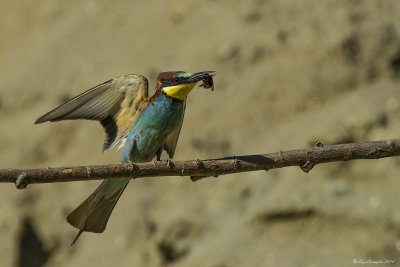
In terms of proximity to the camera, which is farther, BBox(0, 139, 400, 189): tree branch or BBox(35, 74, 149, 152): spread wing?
BBox(35, 74, 149, 152): spread wing

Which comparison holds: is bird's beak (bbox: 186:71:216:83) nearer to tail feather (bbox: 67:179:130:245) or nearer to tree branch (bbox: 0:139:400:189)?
tail feather (bbox: 67:179:130:245)

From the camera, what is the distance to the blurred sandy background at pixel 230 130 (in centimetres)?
339

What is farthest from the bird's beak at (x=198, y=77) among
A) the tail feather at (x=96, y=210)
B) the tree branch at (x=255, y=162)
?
the tree branch at (x=255, y=162)

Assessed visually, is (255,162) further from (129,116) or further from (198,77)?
(129,116)

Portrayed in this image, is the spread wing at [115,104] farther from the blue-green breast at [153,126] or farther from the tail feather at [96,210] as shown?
the tail feather at [96,210]

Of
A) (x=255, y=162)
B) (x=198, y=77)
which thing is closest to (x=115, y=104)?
(x=198, y=77)

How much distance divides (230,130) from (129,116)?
3.52 ft

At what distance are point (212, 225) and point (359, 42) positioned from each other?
1.37m

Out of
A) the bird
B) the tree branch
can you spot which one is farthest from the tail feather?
the tree branch

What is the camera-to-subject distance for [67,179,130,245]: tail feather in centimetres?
275

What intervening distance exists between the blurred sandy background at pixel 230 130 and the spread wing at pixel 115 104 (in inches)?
32.6

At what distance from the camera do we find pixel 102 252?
386 centimetres

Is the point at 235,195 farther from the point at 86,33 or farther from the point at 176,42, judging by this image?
the point at 86,33

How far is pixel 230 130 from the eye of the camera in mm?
3941
